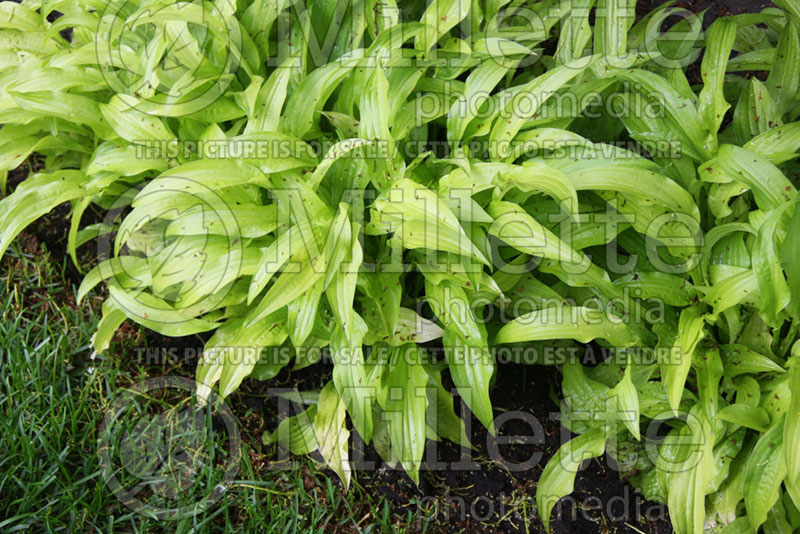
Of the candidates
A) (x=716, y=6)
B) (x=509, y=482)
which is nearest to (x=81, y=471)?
(x=509, y=482)

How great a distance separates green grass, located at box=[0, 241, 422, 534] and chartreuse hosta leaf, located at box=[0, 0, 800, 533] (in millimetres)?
129

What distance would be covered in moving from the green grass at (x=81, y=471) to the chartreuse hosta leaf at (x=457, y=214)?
13 cm

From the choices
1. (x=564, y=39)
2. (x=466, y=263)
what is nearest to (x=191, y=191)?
(x=466, y=263)

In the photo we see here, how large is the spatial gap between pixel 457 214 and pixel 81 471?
1278 mm

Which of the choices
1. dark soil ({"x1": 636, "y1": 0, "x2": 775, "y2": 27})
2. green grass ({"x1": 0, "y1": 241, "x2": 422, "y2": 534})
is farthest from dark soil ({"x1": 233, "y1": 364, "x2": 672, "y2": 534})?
dark soil ({"x1": 636, "y1": 0, "x2": 775, "y2": 27})

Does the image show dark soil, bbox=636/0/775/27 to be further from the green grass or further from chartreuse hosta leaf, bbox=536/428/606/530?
the green grass

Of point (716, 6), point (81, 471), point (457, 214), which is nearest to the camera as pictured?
point (457, 214)

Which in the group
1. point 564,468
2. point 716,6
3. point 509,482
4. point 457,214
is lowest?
point 509,482

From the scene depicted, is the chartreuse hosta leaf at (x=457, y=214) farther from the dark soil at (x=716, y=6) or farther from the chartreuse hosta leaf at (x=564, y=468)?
→ the dark soil at (x=716, y=6)

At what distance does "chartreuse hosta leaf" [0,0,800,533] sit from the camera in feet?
6.01

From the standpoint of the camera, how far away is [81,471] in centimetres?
213

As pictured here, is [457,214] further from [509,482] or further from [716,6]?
[716,6]

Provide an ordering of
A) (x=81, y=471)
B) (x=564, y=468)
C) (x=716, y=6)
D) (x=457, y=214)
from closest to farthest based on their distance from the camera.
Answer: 1. (x=457, y=214)
2. (x=564, y=468)
3. (x=81, y=471)
4. (x=716, y=6)

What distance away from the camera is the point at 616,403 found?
6.52ft
